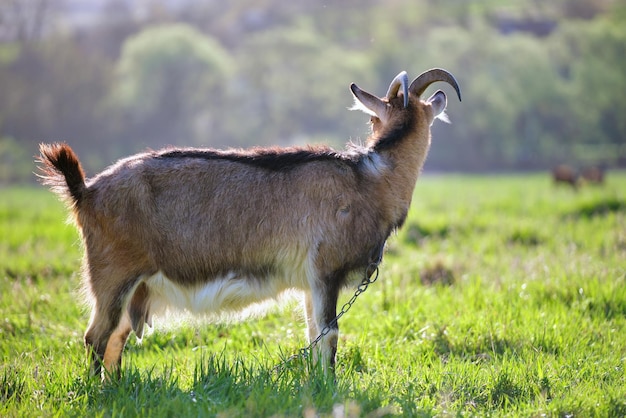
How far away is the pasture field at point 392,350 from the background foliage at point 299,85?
34975 mm

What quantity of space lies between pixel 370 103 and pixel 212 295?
6.04 feet

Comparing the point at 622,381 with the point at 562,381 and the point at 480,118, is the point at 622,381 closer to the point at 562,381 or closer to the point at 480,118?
the point at 562,381

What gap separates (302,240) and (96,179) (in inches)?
57.7

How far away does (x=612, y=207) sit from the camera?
554 inches

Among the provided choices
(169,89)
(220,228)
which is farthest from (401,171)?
(169,89)

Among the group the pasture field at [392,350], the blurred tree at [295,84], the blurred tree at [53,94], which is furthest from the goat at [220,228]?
the blurred tree at [53,94]

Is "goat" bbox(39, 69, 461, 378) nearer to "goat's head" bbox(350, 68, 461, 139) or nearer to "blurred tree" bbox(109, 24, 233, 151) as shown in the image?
"goat's head" bbox(350, 68, 461, 139)

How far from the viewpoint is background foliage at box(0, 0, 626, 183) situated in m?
44.4

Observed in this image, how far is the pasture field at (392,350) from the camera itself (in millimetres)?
4227

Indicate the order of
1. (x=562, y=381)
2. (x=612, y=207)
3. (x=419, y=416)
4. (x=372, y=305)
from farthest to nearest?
1. (x=612, y=207)
2. (x=372, y=305)
3. (x=562, y=381)
4. (x=419, y=416)

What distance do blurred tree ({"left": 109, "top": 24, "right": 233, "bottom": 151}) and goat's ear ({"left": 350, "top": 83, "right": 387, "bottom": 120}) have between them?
41.7m

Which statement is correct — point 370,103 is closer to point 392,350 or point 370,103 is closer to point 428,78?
point 428,78

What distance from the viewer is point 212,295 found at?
187 inches

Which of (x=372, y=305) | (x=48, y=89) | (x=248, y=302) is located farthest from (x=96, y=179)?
(x=48, y=89)
